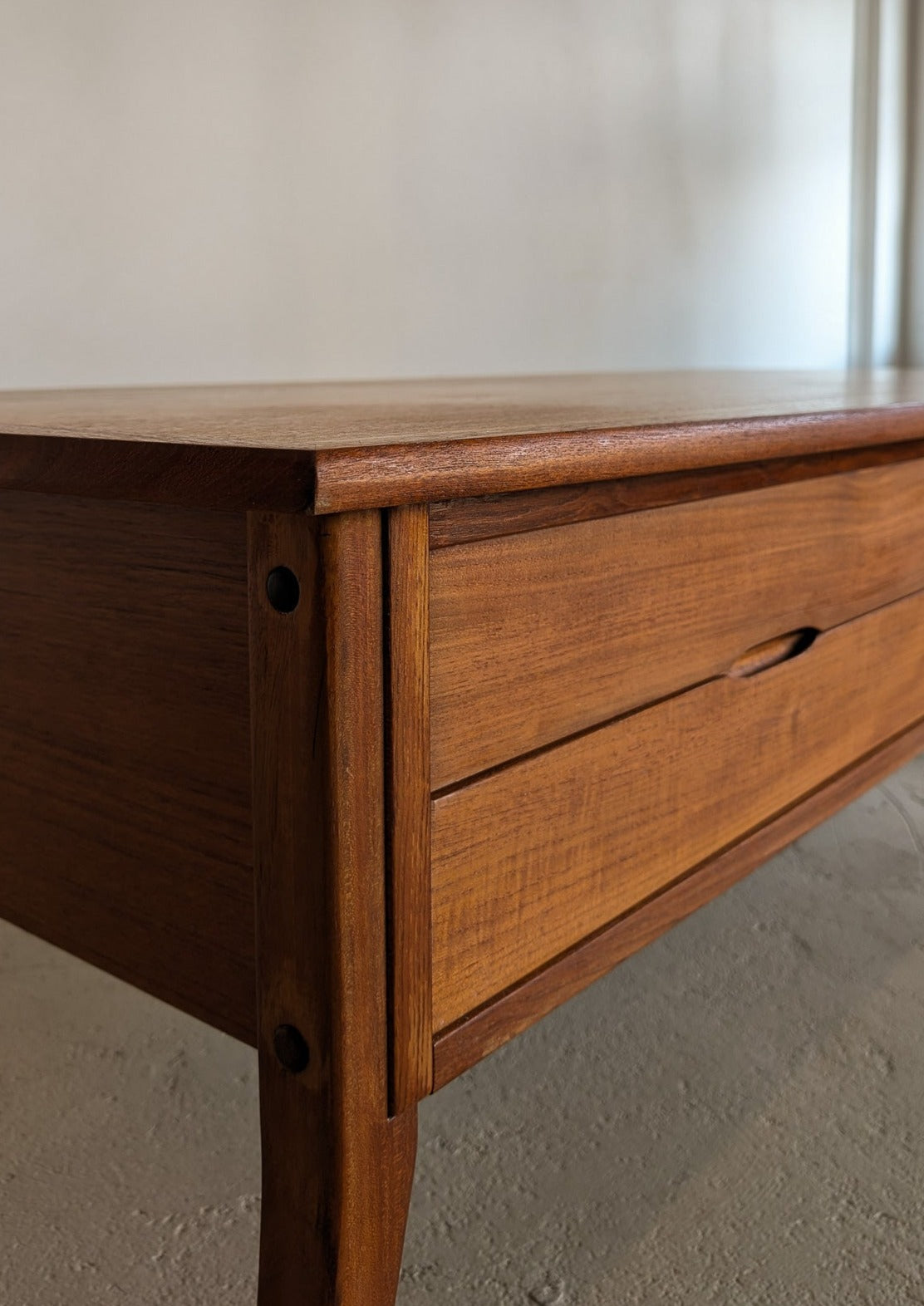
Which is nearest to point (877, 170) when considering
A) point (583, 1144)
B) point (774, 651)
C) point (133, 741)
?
point (774, 651)

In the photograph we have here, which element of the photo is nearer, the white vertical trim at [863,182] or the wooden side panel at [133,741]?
the wooden side panel at [133,741]

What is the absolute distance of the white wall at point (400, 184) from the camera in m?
1.26

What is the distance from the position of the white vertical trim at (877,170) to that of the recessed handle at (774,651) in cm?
226

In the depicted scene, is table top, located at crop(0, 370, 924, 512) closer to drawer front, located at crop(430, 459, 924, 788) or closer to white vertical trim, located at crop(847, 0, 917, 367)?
drawer front, located at crop(430, 459, 924, 788)

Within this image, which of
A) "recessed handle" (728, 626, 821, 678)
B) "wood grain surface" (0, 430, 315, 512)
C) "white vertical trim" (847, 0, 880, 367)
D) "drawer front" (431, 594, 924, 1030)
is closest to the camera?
"wood grain surface" (0, 430, 315, 512)

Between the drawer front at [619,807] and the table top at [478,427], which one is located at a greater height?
the table top at [478,427]

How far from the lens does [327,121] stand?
1.52 metres

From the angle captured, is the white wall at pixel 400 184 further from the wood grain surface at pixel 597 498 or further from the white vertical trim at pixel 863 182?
the wood grain surface at pixel 597 498

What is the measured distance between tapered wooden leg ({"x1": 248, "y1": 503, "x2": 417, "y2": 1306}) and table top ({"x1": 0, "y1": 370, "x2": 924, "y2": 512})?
0.03 m

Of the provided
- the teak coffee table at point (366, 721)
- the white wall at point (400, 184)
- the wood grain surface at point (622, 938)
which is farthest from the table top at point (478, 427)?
the white wall at point (400, 184)

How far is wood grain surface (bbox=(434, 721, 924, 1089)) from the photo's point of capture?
537 millimetres

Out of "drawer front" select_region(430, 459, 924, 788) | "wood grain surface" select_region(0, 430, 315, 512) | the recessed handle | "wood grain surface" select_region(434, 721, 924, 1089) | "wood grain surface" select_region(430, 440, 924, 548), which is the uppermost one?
"wood grain surface" select_region(0, 430, 315, 512)

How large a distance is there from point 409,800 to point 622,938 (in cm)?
19

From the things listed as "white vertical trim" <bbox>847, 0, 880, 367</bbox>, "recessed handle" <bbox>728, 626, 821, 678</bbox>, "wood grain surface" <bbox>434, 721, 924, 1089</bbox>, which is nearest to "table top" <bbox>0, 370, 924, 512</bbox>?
"recessed handle" <bbox>728, 626, 821, 678</bbox>
